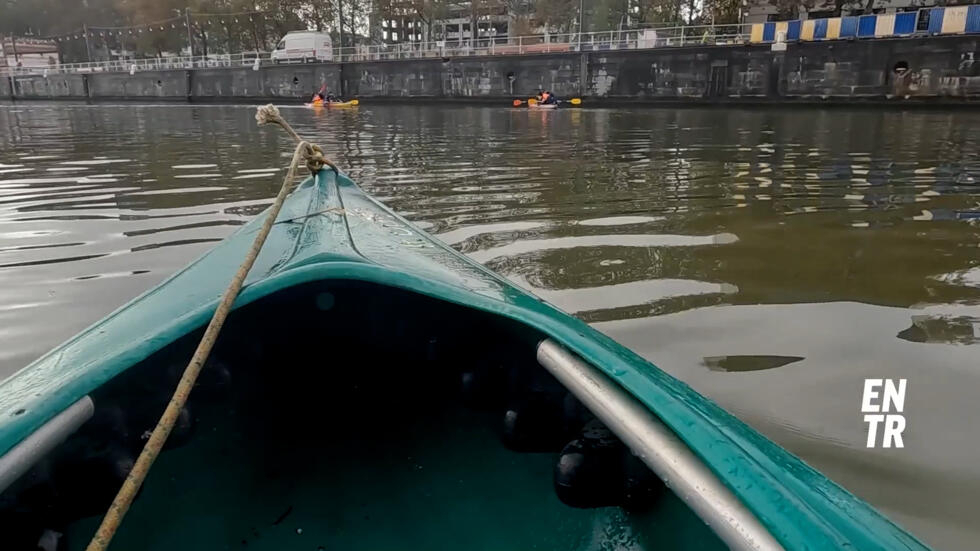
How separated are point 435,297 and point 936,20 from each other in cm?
2773

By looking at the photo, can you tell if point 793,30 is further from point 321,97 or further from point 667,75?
point 321,97

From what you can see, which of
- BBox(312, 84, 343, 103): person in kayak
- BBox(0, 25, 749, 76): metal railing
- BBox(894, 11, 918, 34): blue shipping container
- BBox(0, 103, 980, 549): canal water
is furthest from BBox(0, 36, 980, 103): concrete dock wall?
BBox(0, 103, 980, 549): canal water

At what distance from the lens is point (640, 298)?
423 cm

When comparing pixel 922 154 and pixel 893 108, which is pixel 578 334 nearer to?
pixel 922 154

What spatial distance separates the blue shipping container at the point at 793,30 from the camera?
24.9 metres

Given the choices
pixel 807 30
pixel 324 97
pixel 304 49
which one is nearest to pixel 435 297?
pixel 807 30

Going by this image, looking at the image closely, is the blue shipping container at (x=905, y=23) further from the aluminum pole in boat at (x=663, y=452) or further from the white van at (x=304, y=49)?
the white van at (x=304, y=49)

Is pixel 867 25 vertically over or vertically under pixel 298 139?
over

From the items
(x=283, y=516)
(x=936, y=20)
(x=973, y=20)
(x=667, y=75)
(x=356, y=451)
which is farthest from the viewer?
(x=667, y=75)

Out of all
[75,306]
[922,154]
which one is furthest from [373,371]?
[922,154]

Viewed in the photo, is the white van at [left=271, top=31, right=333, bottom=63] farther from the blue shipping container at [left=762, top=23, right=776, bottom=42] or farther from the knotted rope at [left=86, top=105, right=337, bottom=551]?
the knotted rope at [left=86, top=105, right=337, bottom=551]

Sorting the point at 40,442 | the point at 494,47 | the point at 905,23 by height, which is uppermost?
the point at 905,23

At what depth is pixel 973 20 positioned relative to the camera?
21766mm

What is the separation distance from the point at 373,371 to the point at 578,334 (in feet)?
4.93
